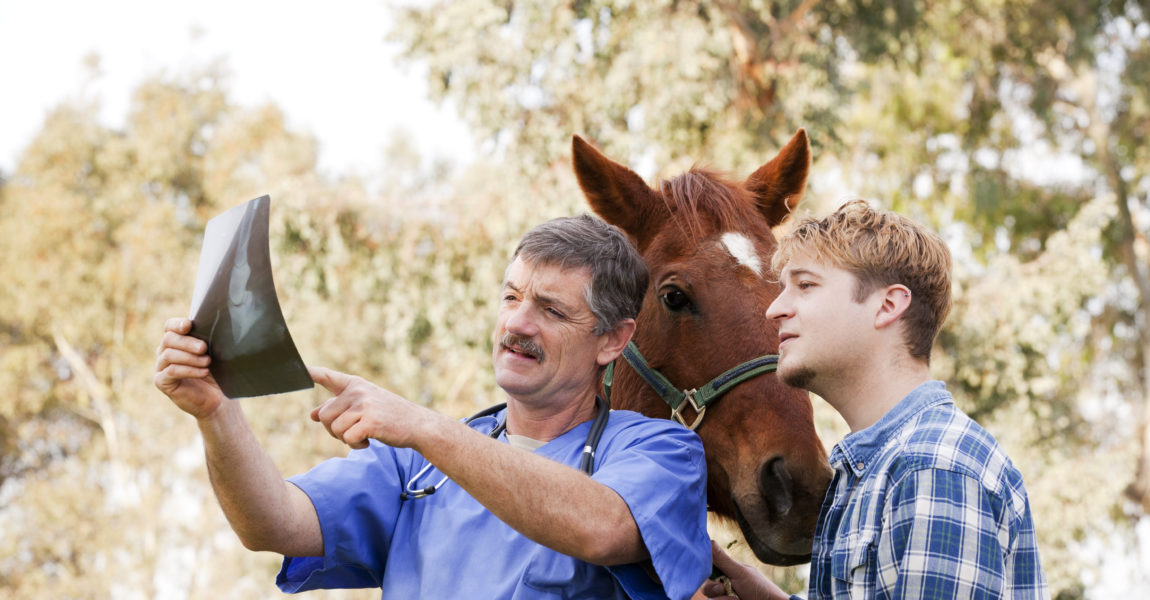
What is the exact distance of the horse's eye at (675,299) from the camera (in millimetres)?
3070

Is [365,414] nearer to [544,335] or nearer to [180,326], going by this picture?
[180,326]

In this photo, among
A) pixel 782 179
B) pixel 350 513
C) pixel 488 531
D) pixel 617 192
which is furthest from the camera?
pixel 782 179

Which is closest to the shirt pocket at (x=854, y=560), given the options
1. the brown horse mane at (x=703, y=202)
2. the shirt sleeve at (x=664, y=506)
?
the shirt sleeve at (x=664, y=506)

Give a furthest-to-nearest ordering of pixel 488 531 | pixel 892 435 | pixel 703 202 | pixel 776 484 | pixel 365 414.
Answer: pixel 703 202
pixel 776 484
pixel 488 531
pixel 892 435
pixel 365 414

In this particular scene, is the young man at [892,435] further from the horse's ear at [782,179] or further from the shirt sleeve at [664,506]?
the horse's ear at [782,179]

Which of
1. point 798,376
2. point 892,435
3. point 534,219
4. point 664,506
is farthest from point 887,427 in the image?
point 534,219

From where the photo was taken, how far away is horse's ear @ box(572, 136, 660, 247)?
11.1ft

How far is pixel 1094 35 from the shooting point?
14164 millimetres

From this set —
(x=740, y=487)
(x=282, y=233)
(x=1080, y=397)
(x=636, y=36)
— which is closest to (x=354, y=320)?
(x=282, y=233)

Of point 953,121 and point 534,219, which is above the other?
point 953,121

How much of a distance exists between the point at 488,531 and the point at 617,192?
1.54m

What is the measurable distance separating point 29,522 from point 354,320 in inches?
404

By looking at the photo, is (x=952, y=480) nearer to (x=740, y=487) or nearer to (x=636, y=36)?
(x=740, y=487)

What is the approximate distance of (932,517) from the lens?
1.85 meters
